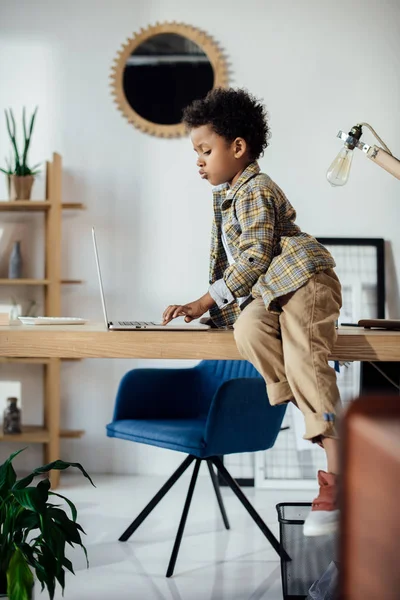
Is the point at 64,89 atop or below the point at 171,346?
atop

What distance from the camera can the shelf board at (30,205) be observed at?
12.1 feet

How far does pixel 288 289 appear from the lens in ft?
5.84

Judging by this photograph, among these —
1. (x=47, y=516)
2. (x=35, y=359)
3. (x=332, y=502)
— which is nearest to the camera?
(x=332, y=502)

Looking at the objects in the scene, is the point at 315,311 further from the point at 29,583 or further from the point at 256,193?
the point at 29,583

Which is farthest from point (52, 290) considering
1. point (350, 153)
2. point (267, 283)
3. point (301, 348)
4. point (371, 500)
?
point (371, 500)

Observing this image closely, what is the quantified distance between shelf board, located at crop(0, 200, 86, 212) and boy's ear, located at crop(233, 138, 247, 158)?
5.88 ft

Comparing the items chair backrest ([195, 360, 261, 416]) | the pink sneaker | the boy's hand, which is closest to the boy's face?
the boy's hand

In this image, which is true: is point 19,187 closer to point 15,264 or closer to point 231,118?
point 15,264

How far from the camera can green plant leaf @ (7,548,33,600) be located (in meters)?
1.58

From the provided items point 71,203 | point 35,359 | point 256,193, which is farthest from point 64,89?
point 256,193

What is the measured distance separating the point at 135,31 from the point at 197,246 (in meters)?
1.20

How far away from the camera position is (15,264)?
12.5ft

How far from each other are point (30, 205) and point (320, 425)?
2.45 m

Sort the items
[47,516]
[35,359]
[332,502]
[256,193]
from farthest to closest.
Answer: [35,359] < [256,193] < [47,516] < [332,502]
